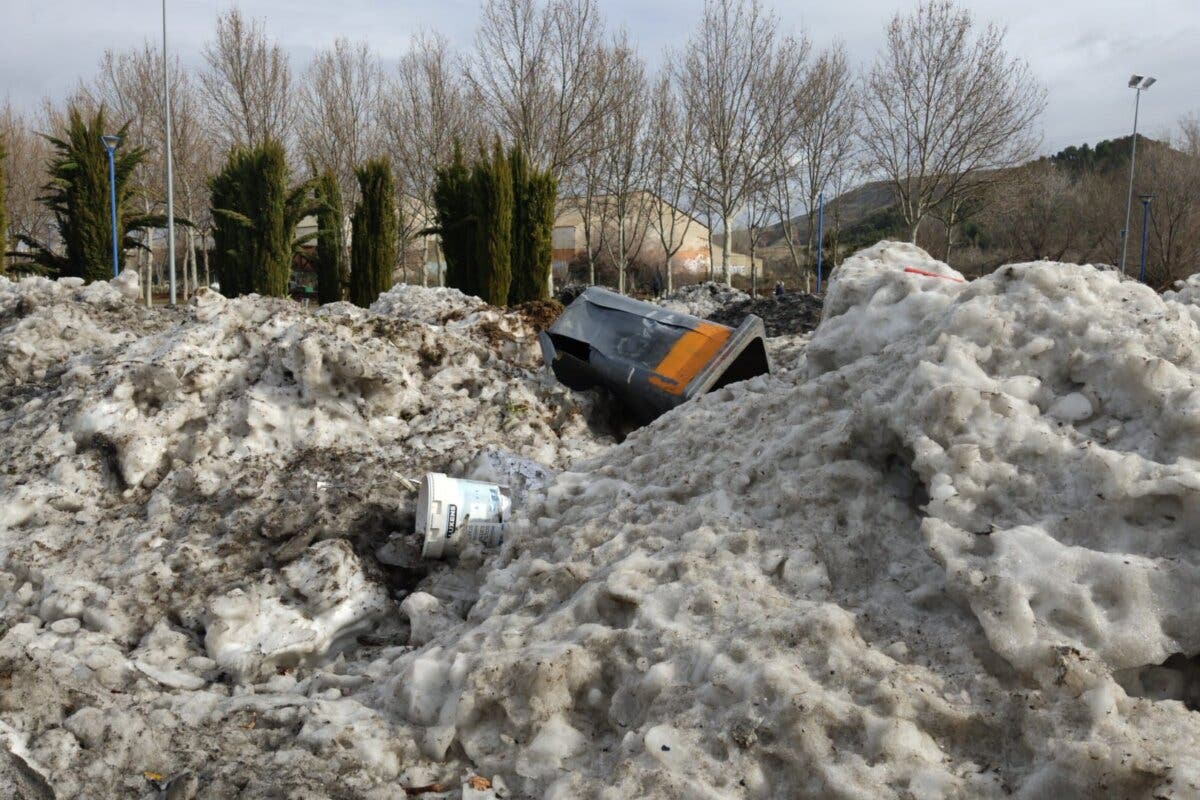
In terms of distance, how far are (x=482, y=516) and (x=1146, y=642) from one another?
2.43m

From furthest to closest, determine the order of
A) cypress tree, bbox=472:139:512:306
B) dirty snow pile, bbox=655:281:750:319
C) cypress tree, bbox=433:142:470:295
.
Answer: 1. cypress tree, bbox=433:142:470:295
2. cypress tree, bbox=472:139:512:306
3. dirty snow pile, bbox=655:281:750:319

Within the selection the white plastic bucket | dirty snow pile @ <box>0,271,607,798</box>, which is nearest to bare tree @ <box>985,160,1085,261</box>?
dirty snow pile @ <box>0,271,607,798</box>

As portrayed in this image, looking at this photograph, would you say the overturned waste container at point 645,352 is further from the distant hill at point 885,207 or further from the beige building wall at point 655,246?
the distant hill at point 885,207

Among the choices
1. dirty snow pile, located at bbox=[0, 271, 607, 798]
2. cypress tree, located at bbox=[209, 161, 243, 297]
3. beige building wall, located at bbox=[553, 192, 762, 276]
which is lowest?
dirty snow pile, located at bbox=[0, 271, 607, 798]

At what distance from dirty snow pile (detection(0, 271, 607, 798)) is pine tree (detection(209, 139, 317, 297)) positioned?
1131 centimetres

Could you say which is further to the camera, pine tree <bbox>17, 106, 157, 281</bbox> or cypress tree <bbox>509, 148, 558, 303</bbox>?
pine tree <bbox>17, 106, 157, 281</bbox>

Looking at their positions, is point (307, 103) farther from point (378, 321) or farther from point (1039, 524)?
point (1039, 524)

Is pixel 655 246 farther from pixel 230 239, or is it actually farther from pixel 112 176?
pixel 112 176

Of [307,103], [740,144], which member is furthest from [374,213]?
[307,103]

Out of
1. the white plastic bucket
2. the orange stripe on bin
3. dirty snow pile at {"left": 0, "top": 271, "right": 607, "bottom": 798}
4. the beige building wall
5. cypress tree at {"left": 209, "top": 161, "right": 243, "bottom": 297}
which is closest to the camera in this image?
dirty snow pile at {"left": 0, "top": 271, "right": 607, "bottom": 798}

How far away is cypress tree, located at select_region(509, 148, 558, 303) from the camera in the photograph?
15.5 m

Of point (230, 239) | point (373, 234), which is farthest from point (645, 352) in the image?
point (230, 239)

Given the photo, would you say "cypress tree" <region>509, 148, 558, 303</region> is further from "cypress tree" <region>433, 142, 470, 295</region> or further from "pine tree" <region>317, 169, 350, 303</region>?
"pine tree" <region>317, 169, 350, 303</region>

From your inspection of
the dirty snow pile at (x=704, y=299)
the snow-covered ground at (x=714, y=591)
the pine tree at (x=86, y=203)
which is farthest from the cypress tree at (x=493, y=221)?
the snow-covered ground at (x=714, y=591)
